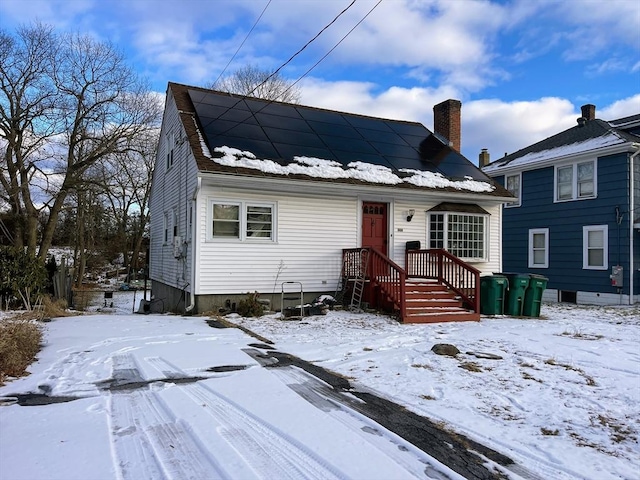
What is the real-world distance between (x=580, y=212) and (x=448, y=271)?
7402 millimetres

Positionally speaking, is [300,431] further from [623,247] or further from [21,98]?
[21,98]

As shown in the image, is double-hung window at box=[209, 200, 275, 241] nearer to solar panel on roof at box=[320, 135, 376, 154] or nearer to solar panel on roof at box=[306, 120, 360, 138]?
solar panel on roof at box=[320, 135, 376, 154]

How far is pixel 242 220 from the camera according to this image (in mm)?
11359

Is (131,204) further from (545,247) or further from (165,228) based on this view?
(545,247)

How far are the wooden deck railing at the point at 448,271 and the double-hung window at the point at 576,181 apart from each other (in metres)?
6.97

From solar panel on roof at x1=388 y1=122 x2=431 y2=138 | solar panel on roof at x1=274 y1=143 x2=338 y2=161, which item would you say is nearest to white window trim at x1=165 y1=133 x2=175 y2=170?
solar panel on roof at x1=274 y1=143 x2=338 y2=161

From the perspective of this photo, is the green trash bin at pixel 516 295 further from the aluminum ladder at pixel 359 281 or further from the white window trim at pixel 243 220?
the white window trim at pixel 243 220

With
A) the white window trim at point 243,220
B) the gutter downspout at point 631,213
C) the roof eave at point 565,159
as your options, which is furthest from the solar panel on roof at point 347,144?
the gutter downspout at point 631,213

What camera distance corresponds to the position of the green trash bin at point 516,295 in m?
12.0

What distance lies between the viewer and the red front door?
510 inches

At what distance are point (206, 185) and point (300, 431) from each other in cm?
814

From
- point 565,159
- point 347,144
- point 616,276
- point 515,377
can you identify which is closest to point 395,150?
point 347,144

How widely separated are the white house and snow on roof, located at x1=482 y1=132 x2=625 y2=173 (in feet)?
13.0

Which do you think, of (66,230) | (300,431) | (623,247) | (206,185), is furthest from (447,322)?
(66,230)
